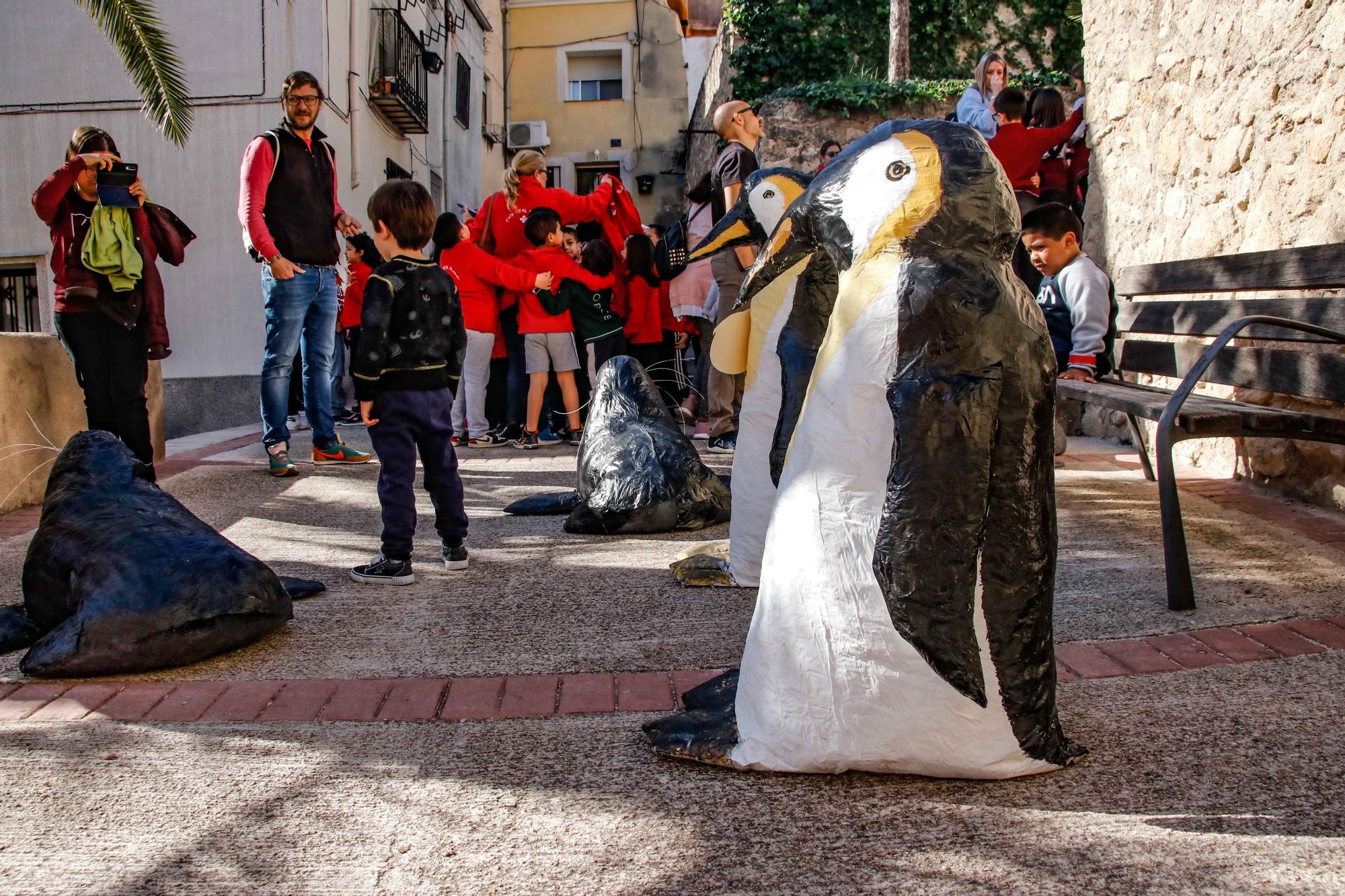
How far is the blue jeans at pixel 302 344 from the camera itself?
6.08 m

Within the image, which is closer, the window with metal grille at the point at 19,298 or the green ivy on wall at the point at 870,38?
the window with metal grille at the point at 19,298

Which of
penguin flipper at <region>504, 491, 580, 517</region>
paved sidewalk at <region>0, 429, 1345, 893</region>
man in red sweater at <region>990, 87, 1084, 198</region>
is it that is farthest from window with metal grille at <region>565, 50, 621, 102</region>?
paved sidewalk at <region>0, 429, 1345, 893</region>

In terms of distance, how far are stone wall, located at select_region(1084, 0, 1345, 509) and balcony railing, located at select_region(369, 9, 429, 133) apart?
10256mm

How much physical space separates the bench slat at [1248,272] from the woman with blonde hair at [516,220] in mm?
4242

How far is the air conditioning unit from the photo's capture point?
24.0m

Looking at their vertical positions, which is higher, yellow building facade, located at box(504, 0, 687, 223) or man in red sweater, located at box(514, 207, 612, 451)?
yellow building facade, located at box(504, 0, 687, 223)

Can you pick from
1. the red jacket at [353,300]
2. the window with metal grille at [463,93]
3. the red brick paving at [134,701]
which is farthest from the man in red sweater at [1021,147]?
the window with metal grille at [463,93]

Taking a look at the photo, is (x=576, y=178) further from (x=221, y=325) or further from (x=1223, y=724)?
(x=1223, y=724)

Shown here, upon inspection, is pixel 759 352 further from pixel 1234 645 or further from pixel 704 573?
pixel 1234 645

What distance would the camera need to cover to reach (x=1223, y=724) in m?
2.34

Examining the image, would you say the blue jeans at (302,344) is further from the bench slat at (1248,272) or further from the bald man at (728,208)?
the bench slat at (1248,272)

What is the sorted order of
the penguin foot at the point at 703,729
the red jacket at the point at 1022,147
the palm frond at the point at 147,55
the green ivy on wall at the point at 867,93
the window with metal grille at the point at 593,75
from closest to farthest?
the penguin foot at the point at 703,729 < the palm frond at the point at 147,55 < the red jacket at the point at 1022,147 < the green ivy on wall at the point at 867,93 < the window with metal grille at the point at 593,75

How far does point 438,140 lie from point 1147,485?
16.1 meters

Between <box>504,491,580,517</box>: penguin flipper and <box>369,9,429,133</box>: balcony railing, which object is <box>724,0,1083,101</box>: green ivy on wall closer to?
<box>369,9,429,133</box>: balcony railing
